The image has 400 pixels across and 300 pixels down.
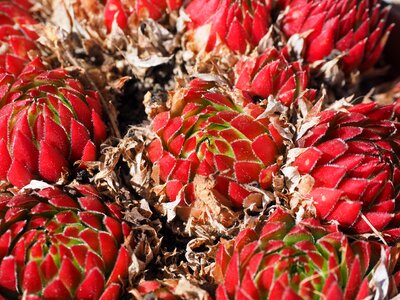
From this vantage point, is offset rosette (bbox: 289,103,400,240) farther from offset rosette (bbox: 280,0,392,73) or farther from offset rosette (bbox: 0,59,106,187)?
offset rosette (bbox: 0,59,106,187)

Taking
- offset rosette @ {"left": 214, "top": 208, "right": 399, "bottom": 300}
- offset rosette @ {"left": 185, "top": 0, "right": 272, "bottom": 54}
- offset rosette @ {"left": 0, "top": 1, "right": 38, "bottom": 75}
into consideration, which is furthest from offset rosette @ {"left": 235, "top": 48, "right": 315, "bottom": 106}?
offset rosette @ {"left": 0, "top": 1, "right": 38, "bottom": 75}

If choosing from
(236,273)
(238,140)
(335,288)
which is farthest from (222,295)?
(238,140)

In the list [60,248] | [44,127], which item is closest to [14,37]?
[44,127]

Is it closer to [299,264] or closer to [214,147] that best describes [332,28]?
[214,147]

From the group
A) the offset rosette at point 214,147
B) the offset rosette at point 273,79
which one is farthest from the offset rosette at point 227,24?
the offset rosette at point 214,147

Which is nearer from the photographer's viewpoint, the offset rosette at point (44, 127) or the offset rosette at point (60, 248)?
the offset rosette at point (60, 248)

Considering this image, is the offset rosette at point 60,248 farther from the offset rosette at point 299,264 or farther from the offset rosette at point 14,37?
the offset rosette at point 14,37
